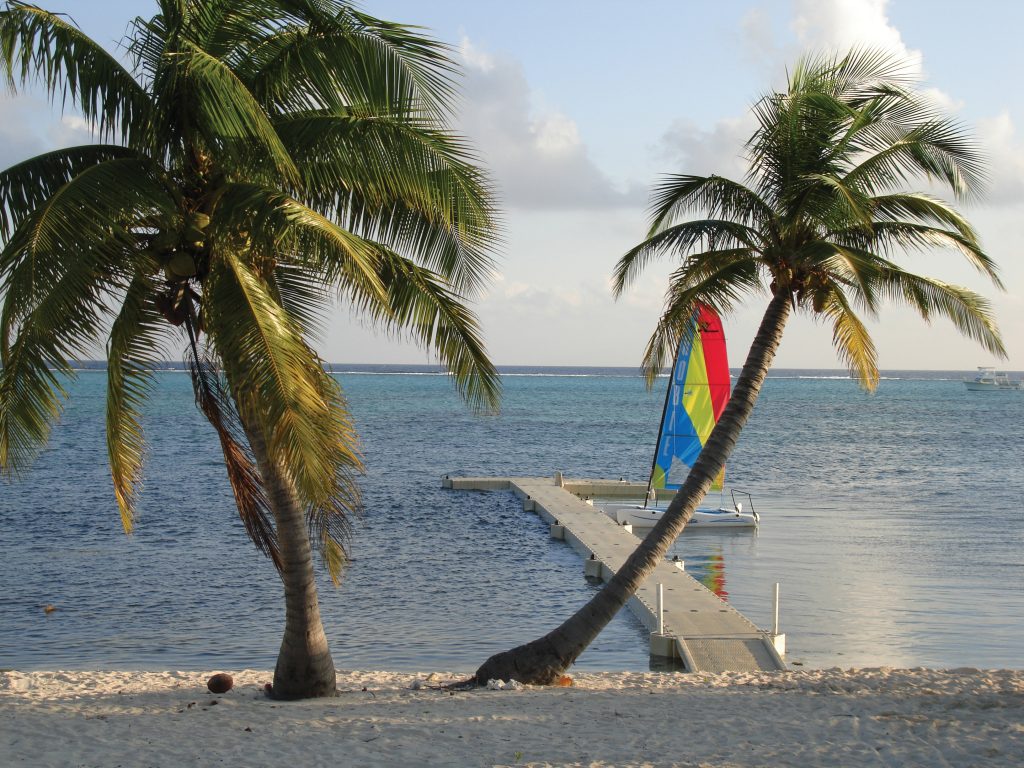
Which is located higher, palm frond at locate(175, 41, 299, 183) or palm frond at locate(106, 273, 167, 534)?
palm frond at locate(175, 41, 299, 183)

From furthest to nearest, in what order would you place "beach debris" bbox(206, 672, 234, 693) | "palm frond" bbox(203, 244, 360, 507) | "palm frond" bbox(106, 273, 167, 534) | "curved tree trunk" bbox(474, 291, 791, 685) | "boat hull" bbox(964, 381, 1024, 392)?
1. "boat hull" bbox(964, 381, 1024, 392)
2. "curved tree trunk" bbox(474, 291, 791, 685)
3. "beach debris" bbox(206, 672, 234, 693)
4. "palm frond" bbox(106, 273, 167, 534)
5. "palm frond" bbox(203, 244, 360, 507)

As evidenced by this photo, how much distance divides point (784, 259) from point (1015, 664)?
25.6 ft

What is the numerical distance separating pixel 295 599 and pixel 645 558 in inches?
161

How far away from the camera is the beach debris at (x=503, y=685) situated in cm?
1133

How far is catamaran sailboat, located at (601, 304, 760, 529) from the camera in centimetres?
2739

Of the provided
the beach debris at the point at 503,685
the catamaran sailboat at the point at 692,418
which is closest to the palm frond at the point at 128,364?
the beach debris at the point at 503,685

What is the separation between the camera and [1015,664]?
15.0 metres

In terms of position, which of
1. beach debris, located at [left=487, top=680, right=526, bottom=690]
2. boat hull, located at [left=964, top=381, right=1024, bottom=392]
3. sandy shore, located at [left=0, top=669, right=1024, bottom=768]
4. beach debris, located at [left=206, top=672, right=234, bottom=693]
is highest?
boat hull, located at [left=964, top=381, right=1024, bottom=392]

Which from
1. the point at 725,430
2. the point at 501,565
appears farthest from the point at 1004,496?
the point at 725,430

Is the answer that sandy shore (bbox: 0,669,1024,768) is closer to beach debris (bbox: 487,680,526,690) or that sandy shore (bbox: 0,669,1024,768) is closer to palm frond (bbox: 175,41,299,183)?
beach debris (bbox: 487,680,526,690)

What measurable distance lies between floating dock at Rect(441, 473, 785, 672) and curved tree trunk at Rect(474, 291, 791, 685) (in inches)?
109

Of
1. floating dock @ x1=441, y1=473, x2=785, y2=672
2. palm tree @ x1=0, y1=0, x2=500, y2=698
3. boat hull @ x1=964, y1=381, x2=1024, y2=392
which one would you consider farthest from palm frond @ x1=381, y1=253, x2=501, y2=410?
boat hull @ x1=964, y1=381, x2=1024, y2=392

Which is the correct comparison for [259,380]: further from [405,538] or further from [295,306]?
[405,538]

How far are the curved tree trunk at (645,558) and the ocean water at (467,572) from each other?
10.7 ft
